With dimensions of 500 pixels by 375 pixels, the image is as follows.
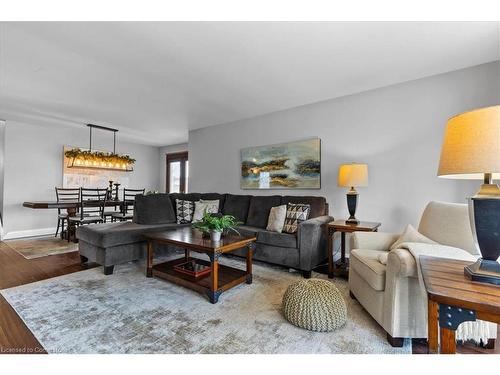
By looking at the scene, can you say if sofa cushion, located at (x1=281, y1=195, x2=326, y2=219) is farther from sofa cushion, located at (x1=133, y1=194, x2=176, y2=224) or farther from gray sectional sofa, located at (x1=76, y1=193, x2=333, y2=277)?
sofa cushion, located at (x1=133, y1=194, x2=176, y2=224)

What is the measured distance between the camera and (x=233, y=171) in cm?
477

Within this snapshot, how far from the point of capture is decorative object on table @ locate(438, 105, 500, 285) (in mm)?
975

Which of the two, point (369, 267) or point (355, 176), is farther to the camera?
point (355, 176)

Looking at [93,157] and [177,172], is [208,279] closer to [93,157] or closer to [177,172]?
[93,157]

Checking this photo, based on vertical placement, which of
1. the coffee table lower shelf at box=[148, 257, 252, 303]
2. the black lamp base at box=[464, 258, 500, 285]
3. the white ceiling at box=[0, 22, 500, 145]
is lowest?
the coffee table lower shelf at box=[148, 257, 252, 303]

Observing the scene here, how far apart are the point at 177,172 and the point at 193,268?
517cm

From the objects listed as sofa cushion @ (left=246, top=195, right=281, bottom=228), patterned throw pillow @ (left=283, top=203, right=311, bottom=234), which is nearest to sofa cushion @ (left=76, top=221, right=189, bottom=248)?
sofa cushion @ (left=246, top=195, right=281, bottom=228)

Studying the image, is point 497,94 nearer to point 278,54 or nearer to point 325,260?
point 278,54

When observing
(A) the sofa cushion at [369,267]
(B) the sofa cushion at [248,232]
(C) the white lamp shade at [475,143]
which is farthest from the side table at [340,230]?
(C) the white lamp shade at [475,143]

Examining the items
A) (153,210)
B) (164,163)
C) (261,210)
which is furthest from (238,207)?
(164,163)

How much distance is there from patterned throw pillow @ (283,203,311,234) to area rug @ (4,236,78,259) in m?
3.43

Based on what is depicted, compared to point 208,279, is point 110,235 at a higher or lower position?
higher

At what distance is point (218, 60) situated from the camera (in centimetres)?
252
